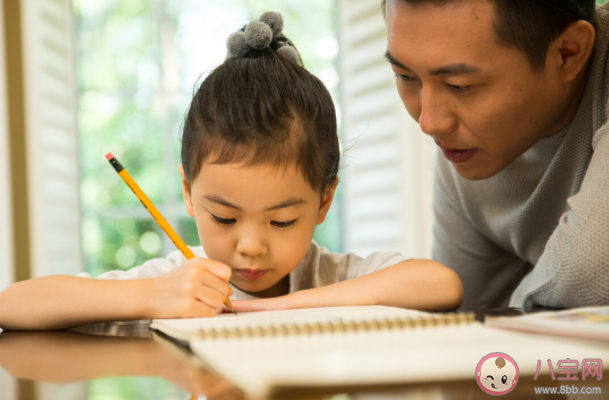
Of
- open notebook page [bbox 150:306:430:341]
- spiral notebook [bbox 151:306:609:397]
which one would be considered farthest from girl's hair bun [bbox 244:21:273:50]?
spiral notebook [bbox 151:306:609:397]

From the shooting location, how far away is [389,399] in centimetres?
37

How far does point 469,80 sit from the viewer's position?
42.5 inches

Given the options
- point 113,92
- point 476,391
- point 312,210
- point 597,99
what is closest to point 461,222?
point 597,99

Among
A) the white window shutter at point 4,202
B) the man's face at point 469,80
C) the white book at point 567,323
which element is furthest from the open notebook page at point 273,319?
the white window shutter at point 4,202

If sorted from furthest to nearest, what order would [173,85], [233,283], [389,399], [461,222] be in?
[173,85] → [461,222] → [233,283] → [389,399]

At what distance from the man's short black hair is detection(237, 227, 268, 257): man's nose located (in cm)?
54

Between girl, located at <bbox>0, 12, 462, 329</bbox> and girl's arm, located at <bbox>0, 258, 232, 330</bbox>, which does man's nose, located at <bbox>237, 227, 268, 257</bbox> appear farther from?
girl's arm, located at <bbox>0, 258, 232, 330</bbox>

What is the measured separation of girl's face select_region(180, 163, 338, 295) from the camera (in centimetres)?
101

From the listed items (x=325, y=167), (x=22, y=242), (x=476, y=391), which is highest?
(x=22, y=242)

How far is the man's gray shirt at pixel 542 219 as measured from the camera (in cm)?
87

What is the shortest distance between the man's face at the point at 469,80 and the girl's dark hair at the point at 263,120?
0.65 ft

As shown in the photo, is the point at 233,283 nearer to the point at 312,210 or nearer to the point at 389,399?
the point at 312,210

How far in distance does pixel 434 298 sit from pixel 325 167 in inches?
14.4

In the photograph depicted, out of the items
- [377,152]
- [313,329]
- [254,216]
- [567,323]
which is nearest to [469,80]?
[254,216]
